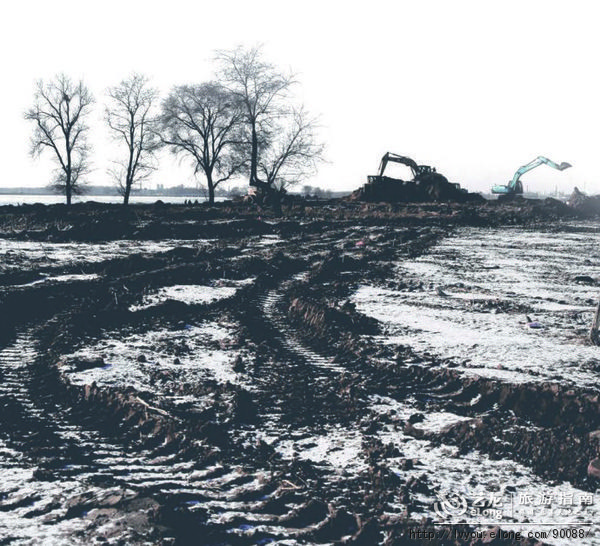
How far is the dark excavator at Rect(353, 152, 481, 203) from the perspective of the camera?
32844 mm

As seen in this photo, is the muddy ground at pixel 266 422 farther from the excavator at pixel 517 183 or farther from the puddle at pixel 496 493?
the excavator at pixel 517 183

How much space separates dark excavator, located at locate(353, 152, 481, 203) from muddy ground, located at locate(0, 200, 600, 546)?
23.5 meters

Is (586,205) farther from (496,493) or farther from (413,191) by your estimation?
(496,493)

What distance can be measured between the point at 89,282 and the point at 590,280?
9.27 meters

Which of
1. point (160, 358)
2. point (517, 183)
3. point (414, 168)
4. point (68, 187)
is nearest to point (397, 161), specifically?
point (414, 168)

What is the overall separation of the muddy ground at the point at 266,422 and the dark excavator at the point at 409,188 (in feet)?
77.1

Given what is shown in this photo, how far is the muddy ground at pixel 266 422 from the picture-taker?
3.01 metres

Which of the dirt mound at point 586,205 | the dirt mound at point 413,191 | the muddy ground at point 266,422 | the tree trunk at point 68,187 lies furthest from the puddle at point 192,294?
the tree trunk at point 68,187

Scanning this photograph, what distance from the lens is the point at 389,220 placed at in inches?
924

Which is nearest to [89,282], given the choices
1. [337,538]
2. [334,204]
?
[337,538]

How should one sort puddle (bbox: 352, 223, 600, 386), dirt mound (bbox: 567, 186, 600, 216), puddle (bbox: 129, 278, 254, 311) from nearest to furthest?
puddle (bbox: 352, 223, 600, 386) < puddle (bbox: 129, 278, 254, 311) < dirt mound (bbox: 567, 186, 600, 216)

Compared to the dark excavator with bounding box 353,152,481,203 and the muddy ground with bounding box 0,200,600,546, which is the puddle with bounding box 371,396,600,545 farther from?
the dark excavator with bounding box 353,152,481,203

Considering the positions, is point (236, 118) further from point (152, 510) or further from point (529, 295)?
point (152, 510)

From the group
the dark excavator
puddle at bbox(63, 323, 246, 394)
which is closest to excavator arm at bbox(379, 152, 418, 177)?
the dark excavator
